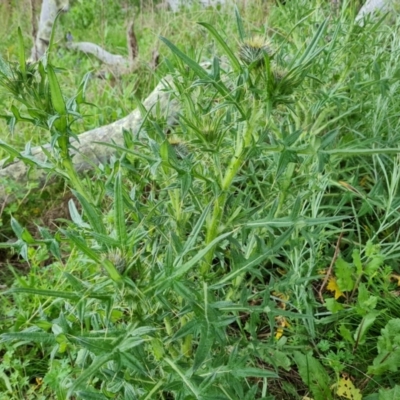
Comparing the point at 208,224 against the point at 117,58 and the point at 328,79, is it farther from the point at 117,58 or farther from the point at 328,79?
the point at 117,58

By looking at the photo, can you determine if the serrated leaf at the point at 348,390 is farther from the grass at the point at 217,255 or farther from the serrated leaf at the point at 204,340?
the serrated leaf at the point at 204,340

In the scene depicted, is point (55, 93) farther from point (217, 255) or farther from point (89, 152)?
point (89, 152)

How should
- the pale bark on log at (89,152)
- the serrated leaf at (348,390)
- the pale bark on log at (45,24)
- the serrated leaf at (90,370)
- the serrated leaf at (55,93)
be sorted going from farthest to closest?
1. the pale bark on log at (45,24)
2. the pale bark on log at (89,152)
3. the serrated leaf at (348,390)
4. the serrated leaf at (55,93)
5. the serrated leaf at (90,370)

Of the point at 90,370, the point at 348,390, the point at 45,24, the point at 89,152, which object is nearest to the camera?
the point at 90,370

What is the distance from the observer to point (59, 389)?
45.0 inches

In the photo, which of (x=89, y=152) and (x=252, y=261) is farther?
(x=89, y=152)

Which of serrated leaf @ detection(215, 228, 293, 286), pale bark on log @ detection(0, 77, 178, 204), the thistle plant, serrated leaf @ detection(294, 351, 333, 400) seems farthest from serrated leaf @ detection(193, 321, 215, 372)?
pale bark on log @ detection(0, 77, 178, 204)

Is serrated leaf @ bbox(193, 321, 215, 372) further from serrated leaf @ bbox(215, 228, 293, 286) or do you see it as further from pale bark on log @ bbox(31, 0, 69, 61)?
pale bark on log @ bbox(31, 0, 69, 61)

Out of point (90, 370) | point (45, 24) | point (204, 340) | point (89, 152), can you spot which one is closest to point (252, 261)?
point (204, 340)

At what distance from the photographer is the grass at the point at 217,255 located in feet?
2.52

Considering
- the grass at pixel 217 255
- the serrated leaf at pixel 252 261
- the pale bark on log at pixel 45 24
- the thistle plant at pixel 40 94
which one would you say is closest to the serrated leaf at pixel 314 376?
the grass at pixel 217 255

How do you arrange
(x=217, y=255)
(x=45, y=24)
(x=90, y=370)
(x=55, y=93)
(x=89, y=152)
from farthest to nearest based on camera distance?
(x=45, y=24) → (x=89, y=152) → (x=217, y=255) → (x=55, y=93) → (x=90, y=370)

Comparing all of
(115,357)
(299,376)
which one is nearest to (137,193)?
(115,357)

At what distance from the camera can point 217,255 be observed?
1058 millimetres
